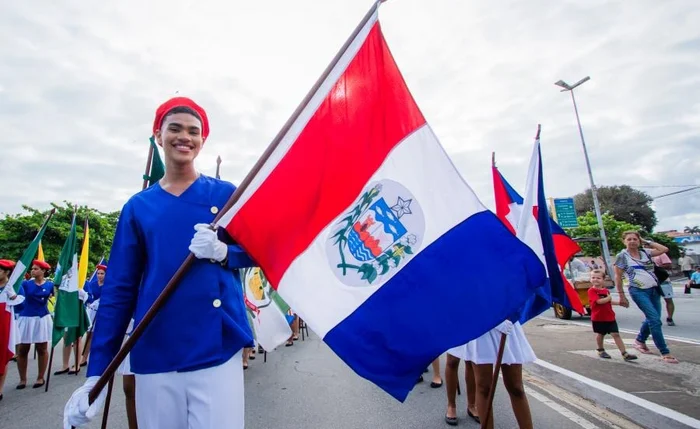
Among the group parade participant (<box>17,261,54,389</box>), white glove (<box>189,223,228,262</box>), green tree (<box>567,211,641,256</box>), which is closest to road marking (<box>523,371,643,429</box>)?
white glove (<box>189,223,228,262</box>)

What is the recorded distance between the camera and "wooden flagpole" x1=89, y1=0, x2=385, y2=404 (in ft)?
5.38

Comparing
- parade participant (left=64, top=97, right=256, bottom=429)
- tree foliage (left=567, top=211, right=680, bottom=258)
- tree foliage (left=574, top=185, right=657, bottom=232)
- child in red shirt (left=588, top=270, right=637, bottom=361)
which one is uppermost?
tree foliage (left=574, top=185, right=657, bottom=232)

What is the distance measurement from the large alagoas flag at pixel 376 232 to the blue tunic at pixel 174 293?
7.3 inches

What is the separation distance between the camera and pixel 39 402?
5.52 m

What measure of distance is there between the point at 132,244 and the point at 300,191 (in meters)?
0.84

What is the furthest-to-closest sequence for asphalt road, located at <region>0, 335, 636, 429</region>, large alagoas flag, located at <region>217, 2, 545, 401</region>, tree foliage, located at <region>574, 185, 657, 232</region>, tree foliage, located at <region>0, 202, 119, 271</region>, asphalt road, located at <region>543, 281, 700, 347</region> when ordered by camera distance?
tree foliage, located at <region>574, 185, 657, 232</region>
tree foliage, located at <region>0, 202, 119, 271</region>
asphalt road, located at <region>543, 281, 700, 347</region>
asphalt road, located at <region>0, 335, 636, 429</region>
large alagoas flag, located at <region>217, 2, 545, 401</region>

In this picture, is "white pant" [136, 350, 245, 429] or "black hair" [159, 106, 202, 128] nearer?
"white pant" [136, 350, 245, 429]

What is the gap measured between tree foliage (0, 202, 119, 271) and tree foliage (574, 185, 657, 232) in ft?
160

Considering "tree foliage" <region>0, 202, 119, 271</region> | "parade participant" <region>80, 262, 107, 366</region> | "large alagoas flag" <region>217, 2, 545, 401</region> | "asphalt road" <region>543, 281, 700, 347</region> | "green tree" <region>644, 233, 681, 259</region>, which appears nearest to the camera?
"large alagoas flag" <region>217, 2, 545, 401</region>

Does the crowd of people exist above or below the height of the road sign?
below

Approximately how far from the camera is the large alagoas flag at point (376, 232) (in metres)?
1.88

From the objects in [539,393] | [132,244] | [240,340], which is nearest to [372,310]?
[240,340]

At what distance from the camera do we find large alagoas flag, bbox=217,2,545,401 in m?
1.88

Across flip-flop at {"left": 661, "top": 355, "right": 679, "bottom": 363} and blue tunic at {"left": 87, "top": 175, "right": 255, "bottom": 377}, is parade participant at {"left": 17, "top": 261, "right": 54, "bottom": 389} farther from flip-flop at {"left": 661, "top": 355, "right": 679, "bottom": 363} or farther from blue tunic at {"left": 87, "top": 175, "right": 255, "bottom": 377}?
flip-flop at {"left": 661, "top": 355, "right": 679, "bottom": 363}
